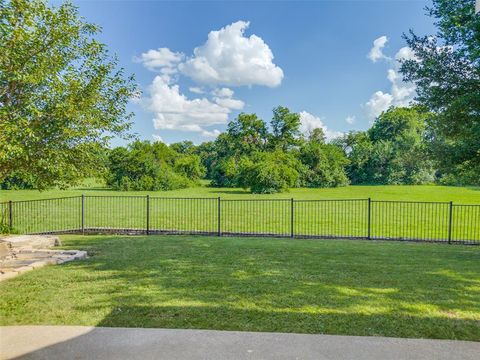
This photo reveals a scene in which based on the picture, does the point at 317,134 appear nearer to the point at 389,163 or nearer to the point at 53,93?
the point at 389,163

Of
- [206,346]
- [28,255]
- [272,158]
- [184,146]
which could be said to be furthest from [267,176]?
[184,146]

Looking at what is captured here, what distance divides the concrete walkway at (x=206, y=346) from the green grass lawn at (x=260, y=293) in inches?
8.0

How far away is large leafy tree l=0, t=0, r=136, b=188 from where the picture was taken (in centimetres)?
551

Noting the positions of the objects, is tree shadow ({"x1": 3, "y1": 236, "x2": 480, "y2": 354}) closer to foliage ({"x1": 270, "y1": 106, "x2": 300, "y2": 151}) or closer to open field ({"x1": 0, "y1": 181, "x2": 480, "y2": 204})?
open field ({"x1": 0, "y1": 181, "x2": 480, "y2": 204})

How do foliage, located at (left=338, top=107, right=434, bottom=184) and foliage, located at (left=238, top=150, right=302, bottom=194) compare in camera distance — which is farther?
foliage, located at (left=338, top=107, right=434, bottom=184)

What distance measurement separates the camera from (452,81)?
27.3 feet

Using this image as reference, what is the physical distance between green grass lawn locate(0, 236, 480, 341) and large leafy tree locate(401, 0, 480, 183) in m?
2.68

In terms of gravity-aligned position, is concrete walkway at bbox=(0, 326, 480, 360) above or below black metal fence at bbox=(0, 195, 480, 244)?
above

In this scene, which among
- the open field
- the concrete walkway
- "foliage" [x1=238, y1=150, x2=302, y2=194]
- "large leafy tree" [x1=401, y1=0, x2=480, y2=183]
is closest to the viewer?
the concrete walkway

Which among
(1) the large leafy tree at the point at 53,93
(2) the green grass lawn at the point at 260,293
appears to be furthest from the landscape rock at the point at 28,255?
(1) the large leafy tree at the point at 53,93

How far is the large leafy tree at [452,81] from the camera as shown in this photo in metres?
7.62

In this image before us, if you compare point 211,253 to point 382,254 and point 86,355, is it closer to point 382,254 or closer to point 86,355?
point 382,254

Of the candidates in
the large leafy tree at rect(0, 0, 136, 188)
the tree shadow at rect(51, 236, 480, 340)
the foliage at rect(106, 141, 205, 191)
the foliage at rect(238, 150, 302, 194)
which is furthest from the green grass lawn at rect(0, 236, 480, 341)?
the foliage at rect(106, 141, 205, 191)

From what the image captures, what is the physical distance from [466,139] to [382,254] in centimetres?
381
